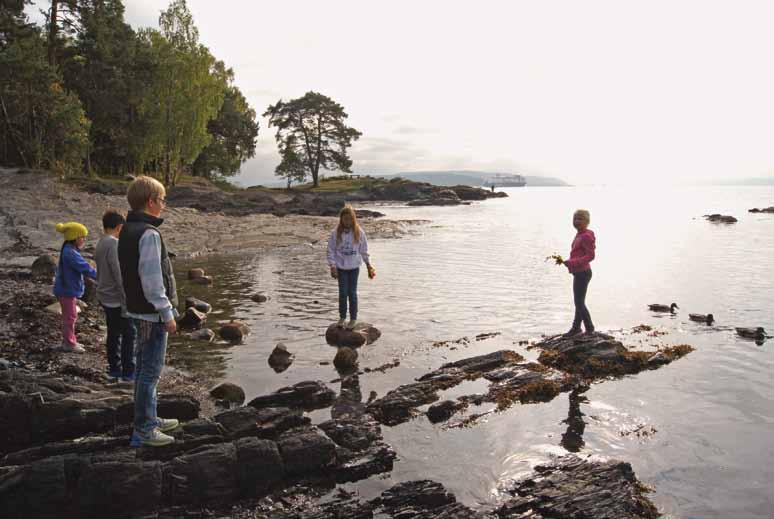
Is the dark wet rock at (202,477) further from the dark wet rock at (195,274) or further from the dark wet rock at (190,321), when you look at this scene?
the dark wet rock at (195,274)

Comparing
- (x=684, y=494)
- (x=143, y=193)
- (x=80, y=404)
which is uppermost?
(x=143, y=193)

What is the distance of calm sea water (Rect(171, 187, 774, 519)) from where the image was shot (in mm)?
6703

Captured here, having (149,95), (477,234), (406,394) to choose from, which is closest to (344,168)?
(149,95)

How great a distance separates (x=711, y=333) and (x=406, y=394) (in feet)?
31.1

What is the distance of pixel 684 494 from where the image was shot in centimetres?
624

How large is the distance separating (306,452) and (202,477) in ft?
3.97

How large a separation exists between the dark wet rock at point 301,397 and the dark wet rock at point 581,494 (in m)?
3.69

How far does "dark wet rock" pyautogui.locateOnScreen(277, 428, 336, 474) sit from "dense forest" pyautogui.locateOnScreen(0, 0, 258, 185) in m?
43.0

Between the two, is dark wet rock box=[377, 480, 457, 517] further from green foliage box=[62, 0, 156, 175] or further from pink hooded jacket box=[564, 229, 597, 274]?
green foliage box=[62, 0, 156, 175]

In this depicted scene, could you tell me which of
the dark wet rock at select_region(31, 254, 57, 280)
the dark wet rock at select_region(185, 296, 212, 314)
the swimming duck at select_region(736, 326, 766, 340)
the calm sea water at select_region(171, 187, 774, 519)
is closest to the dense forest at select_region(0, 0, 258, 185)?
the calm sea water at select_region(171, 187, 774, 519)

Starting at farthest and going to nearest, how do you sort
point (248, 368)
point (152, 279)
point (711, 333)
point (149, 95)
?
point (149, 95) < point (711, 333) < point (248, 368) < point (152, 279)

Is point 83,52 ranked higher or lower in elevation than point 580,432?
higher

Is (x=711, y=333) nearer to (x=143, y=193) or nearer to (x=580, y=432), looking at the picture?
(x=580, y=432)

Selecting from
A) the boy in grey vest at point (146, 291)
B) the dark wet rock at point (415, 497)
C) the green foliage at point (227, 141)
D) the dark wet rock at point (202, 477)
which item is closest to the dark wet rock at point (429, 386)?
the dark wet rock at point (415, 497)
